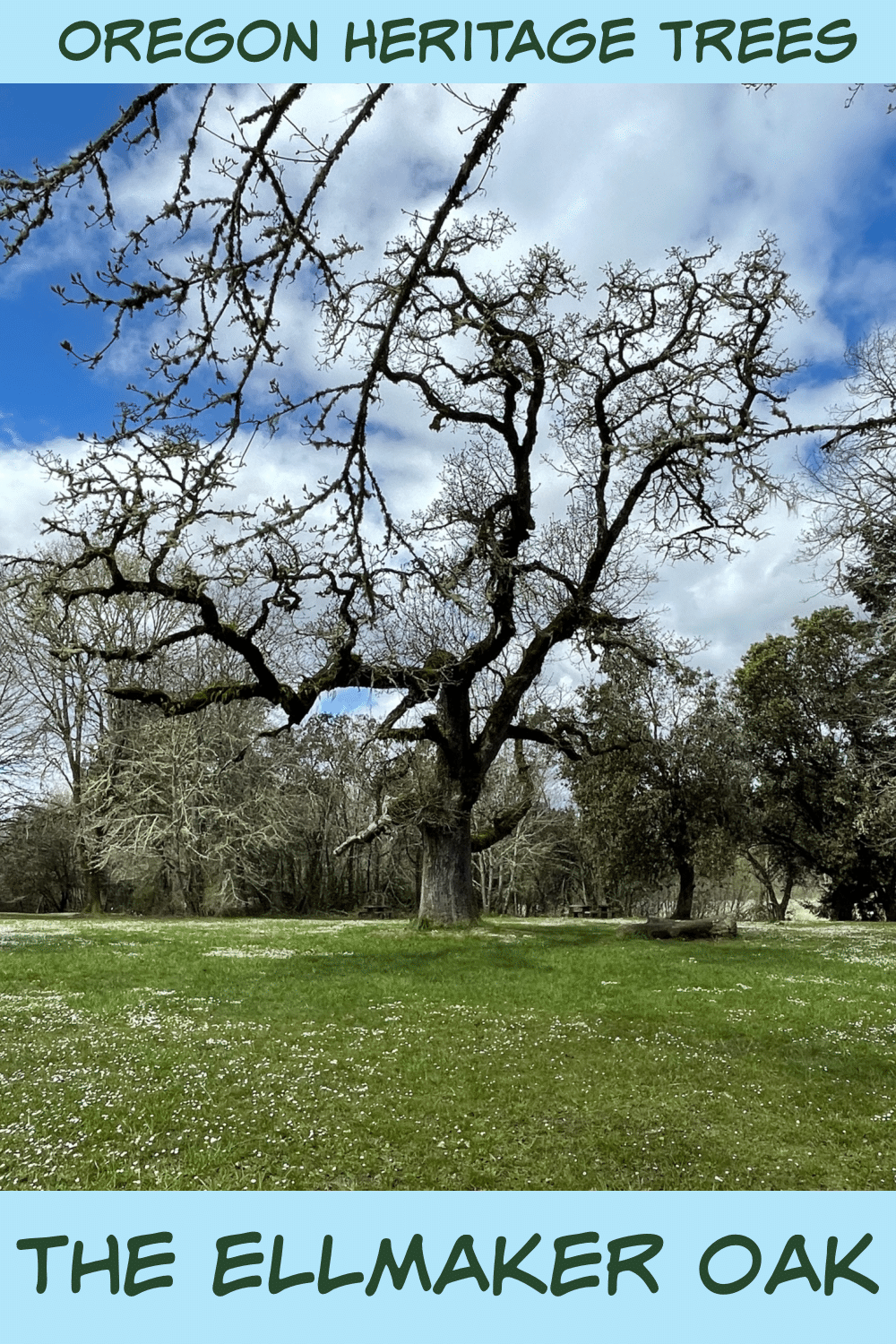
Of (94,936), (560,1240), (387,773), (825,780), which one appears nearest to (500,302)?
(387,773)

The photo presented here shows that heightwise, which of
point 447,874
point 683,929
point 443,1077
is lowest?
point 683,929

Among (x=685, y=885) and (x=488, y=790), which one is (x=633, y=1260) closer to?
(x=685, y=885)

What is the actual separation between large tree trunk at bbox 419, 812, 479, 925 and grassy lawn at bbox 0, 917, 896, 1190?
255 inches

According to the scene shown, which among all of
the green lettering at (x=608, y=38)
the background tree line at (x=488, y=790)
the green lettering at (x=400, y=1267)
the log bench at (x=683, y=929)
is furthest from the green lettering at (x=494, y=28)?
the log bench at (x=683, y=929)

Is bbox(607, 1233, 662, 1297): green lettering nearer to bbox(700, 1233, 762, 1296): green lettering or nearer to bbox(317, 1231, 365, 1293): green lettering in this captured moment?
bbox(700, 1233, 762, 1296): green lettering

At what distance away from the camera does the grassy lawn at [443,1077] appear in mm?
5922

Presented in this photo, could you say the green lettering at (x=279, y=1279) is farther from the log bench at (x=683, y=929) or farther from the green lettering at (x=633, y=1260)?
the log bench at (x=683, y=929)

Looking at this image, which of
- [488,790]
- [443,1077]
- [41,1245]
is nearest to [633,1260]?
[41,1245]

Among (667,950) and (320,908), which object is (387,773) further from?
(320,908)

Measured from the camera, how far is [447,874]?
23125 mm

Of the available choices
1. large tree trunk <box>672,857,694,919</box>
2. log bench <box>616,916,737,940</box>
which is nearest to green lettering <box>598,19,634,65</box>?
log bench <box>616,916,737,940</box>

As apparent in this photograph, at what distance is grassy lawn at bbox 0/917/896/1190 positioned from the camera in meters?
5.92

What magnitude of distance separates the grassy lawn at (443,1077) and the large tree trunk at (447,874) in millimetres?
6474

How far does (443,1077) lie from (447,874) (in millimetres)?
15094
